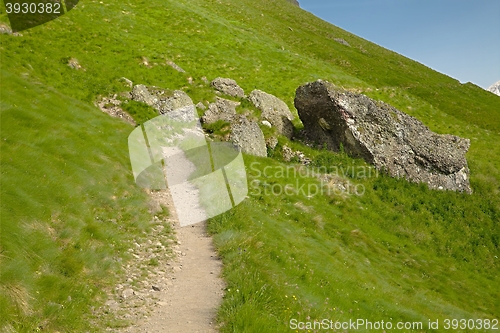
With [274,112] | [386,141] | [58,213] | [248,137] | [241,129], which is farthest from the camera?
[274,112]

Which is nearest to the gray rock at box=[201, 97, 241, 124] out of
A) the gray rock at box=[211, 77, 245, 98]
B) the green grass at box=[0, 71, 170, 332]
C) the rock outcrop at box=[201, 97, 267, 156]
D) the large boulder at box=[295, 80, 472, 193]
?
the rock outcrop at box=[201, 97, 267, 156]

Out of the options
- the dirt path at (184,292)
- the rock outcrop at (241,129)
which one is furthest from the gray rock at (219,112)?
the dirt path at (184,292)

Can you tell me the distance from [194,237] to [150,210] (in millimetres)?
2769

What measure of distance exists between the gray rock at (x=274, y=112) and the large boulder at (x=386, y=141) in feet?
10.6

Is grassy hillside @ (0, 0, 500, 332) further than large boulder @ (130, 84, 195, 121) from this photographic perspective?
No

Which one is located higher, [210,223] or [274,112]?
[274,112]

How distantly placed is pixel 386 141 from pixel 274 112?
10.5 meters

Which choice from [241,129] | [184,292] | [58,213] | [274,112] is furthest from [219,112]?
[184,292]

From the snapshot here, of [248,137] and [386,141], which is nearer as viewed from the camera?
[248,137]

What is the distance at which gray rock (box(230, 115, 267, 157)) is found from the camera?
26828 mm

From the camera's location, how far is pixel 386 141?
2962 centimetres

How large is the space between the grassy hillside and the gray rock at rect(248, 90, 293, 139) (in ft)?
11.3

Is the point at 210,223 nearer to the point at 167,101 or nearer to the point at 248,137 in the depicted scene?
the point at 248,137

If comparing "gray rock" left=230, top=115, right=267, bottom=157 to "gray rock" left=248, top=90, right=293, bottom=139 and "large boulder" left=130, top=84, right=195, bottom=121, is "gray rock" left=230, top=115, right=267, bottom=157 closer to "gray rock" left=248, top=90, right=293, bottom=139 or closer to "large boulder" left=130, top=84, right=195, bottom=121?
"gray rock" left=248, top=90, right=293, bottom=139
